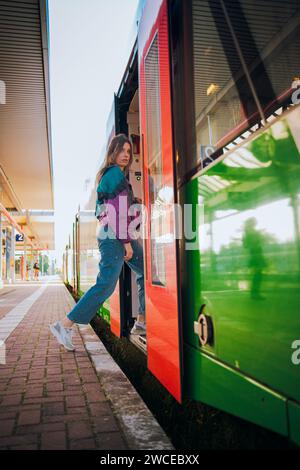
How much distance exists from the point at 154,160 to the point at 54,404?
1.80 m

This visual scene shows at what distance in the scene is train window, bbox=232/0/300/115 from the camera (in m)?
2.72

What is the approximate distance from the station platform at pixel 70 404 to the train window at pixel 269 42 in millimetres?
2187

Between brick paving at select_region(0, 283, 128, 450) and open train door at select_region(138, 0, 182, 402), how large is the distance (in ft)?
1.53

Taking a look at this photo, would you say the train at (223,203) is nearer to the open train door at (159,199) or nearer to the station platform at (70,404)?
the open train door at (159,199)

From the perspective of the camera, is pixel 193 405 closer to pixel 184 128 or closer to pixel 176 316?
pixel 176 316

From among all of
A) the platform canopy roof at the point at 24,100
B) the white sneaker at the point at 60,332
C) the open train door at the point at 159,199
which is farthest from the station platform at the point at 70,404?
the platform canopy roof at the point at 24,100

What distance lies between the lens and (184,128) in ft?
7.55

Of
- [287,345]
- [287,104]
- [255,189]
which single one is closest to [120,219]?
[287,104]

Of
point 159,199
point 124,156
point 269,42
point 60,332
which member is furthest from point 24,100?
point 159,199

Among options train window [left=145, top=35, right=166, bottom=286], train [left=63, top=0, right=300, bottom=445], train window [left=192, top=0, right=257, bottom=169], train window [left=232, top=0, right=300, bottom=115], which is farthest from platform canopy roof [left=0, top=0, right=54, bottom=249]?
train window [left=192, top=0, right=257, bottom=169]

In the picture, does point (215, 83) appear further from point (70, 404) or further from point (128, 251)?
point (70, 404)

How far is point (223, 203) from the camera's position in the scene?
1845mm

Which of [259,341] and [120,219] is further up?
[120,219]

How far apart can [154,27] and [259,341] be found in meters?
2.11
